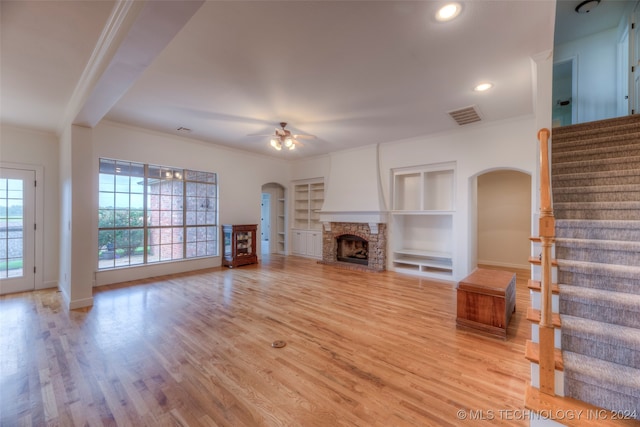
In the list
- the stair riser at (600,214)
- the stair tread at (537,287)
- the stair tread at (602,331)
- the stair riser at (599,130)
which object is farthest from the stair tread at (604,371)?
the stair riser at (599,130)

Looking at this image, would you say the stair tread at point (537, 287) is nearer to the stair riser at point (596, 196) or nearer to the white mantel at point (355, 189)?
the stair riser at point (596, 196)

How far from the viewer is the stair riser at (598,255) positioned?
2.02 metres

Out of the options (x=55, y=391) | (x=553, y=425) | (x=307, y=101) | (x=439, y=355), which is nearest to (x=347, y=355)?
(x=439, y=355)

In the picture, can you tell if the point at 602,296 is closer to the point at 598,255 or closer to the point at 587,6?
the point at 598,255

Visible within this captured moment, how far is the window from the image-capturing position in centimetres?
501

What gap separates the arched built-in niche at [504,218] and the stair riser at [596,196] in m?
3.53

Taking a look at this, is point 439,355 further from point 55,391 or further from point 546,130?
point 55,391

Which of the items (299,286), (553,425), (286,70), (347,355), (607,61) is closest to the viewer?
(553,425)

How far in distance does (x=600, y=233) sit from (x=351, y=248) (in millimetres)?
5140

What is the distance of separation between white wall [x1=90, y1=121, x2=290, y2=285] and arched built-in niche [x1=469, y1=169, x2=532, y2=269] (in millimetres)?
5789

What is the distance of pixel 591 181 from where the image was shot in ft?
9.29

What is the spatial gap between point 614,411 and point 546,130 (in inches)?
83.7

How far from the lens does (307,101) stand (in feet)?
12.6

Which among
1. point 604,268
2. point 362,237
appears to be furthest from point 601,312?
point 362,237
